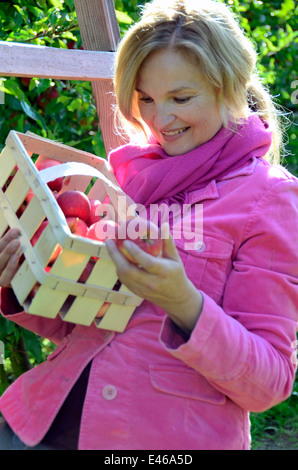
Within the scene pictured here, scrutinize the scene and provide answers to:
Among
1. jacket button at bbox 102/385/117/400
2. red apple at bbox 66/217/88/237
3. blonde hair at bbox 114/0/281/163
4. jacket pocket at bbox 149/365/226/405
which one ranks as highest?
blonde hair at bbox 114/0/281/163

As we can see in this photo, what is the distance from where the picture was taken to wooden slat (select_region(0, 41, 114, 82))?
5.56ft

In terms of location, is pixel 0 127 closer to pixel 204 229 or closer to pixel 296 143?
pixel 204 229

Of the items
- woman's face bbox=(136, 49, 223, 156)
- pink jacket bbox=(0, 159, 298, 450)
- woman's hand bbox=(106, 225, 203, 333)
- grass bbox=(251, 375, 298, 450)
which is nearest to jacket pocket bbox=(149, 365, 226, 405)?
pink jacket bbox=(0, 159, 298, 450)

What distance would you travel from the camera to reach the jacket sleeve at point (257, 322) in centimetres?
133

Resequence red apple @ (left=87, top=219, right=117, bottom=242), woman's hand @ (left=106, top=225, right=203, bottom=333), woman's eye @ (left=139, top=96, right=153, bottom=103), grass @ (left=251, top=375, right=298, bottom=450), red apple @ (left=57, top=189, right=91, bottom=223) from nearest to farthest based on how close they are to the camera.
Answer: woman's hand @ (left=106, top=225, right=203, bottom=333) < red apple @ (left=87, top=219, right=117, bottom=242) < red apple @ (left=57, top=189, right=91, bottom=223) < woman's eye @ (left=139, top=96, right=153, bottom=103) < grass @ (left=251, top=375, right=298, bottom=450)

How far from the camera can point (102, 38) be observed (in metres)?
1.97

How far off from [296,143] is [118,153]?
78.4 inches

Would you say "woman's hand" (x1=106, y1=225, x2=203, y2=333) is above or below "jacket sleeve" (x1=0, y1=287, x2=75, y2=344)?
above

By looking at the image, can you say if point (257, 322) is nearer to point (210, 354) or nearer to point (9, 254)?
point (210, 354)

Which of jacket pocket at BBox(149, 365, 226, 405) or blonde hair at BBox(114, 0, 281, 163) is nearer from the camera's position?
jacket pocket at BBox(149, 365, 226, 405)

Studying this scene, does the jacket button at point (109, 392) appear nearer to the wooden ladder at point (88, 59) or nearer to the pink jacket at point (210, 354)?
the pink jacket at point (210, 354)

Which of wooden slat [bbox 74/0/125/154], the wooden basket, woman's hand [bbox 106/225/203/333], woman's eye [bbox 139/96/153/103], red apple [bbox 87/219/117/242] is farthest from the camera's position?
wooden slat [bbox 74/0/125/154]

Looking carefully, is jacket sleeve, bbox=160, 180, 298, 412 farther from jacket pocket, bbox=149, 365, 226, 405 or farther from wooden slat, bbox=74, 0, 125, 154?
wooden slat, bbox=74, 0, 125, 154

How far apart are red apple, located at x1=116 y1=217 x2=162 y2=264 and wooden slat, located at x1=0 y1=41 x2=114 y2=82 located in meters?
0.60
